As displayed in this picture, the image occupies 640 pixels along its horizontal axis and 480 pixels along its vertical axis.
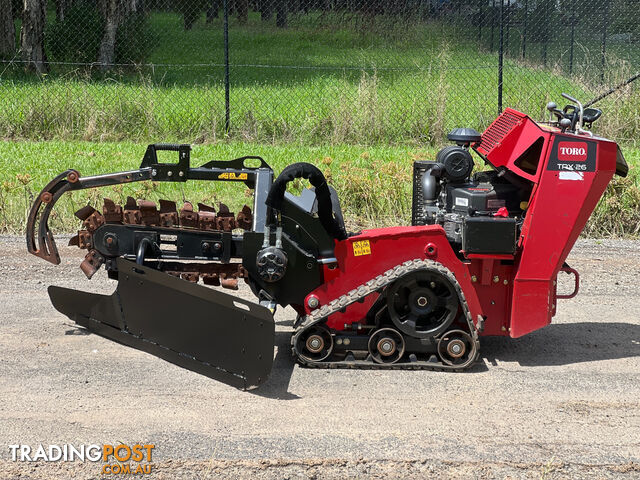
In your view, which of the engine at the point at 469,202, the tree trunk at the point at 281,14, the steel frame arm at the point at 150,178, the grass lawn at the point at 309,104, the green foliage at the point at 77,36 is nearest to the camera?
the engine at the point at 469,202

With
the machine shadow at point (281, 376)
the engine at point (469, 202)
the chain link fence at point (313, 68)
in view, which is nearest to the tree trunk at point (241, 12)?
the chain link fence at point (313, 68)

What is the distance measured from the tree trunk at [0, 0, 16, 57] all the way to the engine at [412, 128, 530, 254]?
20221 millimetres

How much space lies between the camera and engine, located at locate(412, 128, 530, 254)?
5707mm

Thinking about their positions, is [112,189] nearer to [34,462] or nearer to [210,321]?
[210,321]

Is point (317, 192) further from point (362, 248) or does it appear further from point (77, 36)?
point (77, 36)

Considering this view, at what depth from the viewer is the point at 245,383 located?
5.45 metres

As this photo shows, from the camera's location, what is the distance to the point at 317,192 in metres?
5.55

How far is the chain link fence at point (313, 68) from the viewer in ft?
47.8

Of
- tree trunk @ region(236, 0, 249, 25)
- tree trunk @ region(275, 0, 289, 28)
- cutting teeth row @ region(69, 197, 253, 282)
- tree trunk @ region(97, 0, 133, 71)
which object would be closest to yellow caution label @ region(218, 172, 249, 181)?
cutting teeth row @ region(69, 197, 253, 282)

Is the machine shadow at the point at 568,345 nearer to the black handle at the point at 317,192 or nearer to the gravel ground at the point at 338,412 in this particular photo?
the gravel ground at the point at 338,412

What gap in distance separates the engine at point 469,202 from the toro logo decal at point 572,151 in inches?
17.4

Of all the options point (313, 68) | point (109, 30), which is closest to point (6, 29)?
point (109, 30)

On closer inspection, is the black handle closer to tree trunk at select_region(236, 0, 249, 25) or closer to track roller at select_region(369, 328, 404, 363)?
track roller at select_region(369, 328, 404, 363)

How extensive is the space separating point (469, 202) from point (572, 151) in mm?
751
